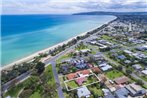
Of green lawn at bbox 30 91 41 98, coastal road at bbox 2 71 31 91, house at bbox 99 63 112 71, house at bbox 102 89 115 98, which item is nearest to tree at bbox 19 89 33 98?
green lawn at bbox 30 91 41 98

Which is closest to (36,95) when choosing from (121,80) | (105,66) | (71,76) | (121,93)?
(71,76)

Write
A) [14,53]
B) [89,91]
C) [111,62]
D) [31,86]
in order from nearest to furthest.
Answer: [89,91] → [31,86] → [111,62] → [14,53]

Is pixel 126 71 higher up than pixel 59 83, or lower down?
higher up

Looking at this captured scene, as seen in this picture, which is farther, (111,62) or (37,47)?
(37,47)

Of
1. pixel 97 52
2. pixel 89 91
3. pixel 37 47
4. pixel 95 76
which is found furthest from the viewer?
pixel 37 47

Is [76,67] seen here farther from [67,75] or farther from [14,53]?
[14,53]

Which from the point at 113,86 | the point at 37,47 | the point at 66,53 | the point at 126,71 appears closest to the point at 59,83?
the point at 113,86
